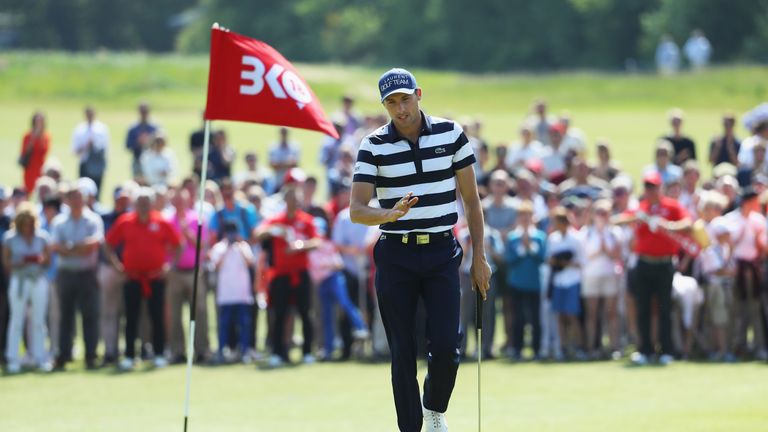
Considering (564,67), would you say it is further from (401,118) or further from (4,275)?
(401,118)

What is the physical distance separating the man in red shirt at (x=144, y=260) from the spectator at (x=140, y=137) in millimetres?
7605

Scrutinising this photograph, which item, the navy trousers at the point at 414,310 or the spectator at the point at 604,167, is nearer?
the navy trousers at the point at 414,310

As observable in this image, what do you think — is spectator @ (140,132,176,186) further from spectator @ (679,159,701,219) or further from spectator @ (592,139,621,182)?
spectator @ (679,159,701,219)

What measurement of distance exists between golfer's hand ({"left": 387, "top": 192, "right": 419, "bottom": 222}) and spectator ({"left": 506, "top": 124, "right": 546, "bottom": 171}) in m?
13.8

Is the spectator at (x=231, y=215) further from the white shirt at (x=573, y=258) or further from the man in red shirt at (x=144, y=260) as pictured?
the white shirt at (x=573, y=258)

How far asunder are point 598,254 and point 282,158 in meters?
8.20

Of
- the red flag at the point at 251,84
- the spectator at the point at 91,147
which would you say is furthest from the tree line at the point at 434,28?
the red flag at the point at 251,84

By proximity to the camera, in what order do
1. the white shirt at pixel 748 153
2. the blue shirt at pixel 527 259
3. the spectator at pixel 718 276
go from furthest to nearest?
the white shirt at pixel 748 153 < the blue shirt at pixel 527 259 < the spectator at pixel 718 276

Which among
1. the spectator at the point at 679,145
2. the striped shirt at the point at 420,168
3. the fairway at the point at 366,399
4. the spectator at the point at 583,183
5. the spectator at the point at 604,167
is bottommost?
the fairway at the point at 366,399

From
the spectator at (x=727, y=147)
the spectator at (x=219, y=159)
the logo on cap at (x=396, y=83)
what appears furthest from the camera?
the spectator at (x=219, y=159)

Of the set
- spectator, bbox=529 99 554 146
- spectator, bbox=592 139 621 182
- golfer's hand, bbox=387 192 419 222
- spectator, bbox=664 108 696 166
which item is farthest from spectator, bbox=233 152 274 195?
golfer's hand, bbox=387 192 419 222

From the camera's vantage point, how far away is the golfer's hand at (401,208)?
9352 mm

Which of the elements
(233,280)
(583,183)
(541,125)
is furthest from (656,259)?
(541,125)

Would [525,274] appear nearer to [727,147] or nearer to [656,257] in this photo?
[656,257]
